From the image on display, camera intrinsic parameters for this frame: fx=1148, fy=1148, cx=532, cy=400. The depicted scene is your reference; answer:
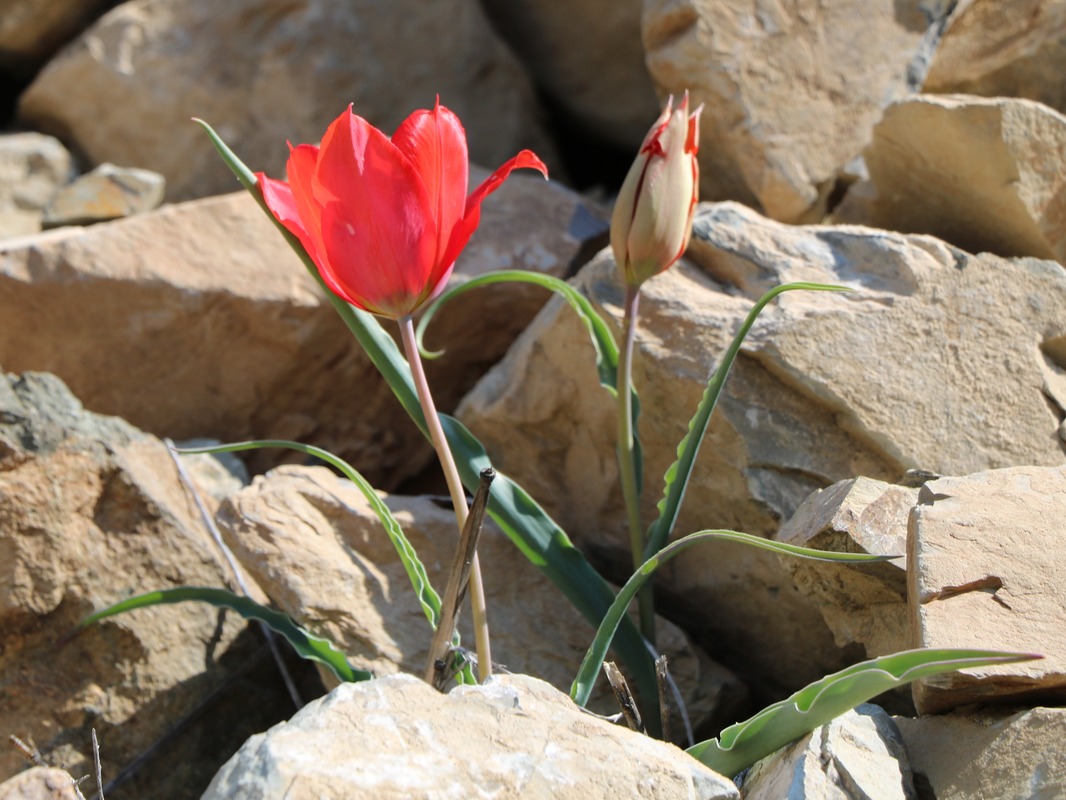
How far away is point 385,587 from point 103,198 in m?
1.41

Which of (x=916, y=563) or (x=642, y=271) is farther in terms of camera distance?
(x=642, y=271)

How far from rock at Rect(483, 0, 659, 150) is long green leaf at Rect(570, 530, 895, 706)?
6.24ft

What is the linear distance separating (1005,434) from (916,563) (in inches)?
16.1

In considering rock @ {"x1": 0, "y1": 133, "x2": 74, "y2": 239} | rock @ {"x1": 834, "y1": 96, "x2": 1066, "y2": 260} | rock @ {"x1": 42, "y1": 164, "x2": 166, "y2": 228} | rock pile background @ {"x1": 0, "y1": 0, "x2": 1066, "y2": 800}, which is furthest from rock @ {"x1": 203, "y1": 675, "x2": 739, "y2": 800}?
rock @ {"x1": 0, "y1": 133, "x2": 74, "y2": 239}

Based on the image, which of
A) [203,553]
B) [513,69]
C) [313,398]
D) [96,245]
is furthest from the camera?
[513,69]

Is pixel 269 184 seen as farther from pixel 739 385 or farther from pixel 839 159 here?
pixel 839 159

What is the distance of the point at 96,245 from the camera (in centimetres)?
205

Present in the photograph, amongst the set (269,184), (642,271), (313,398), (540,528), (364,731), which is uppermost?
(269,184)

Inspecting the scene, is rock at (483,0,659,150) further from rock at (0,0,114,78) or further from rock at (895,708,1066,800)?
rock at (895,708,1066,800)

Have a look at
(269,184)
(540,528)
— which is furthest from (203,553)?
(269,184)

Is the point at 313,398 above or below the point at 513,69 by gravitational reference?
below

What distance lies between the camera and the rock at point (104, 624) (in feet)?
4.75

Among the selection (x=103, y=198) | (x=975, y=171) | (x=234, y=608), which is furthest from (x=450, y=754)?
(x=103, y=198)

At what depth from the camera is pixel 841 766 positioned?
38.0 inches
